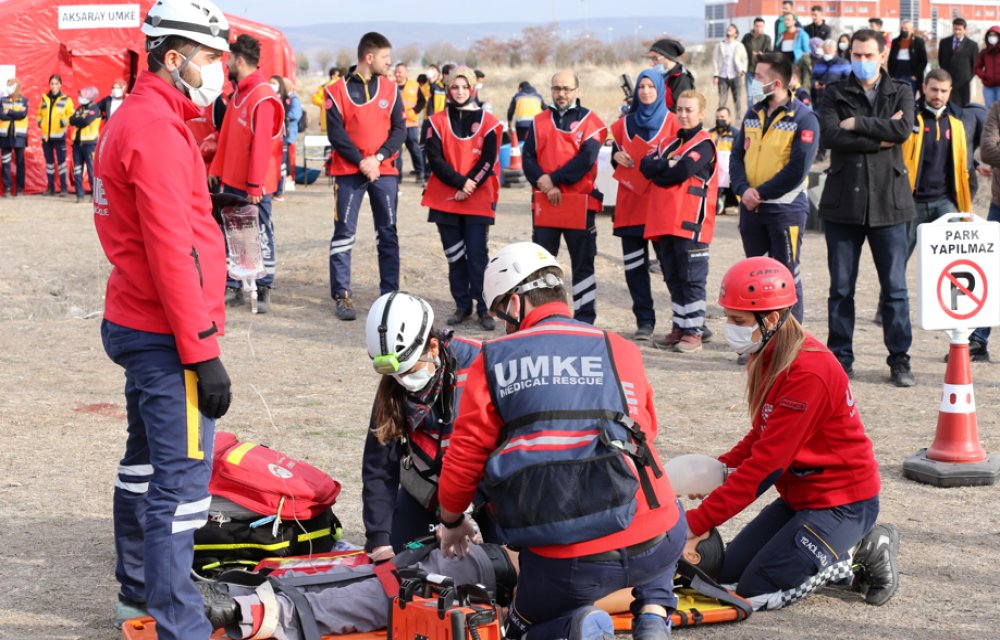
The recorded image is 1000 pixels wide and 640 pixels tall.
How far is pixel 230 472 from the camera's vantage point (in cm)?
565

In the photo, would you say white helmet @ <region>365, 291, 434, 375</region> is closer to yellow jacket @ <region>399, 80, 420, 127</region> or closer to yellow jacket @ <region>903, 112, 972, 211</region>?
yellow jacket @ <region>903, 112, 972, 211</region>

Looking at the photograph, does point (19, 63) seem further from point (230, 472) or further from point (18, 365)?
point (230, 472)

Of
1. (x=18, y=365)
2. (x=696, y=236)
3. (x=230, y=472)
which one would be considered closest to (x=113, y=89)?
(x=18, y=365)

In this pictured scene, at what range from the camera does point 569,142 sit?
424 inches

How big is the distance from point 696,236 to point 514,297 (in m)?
6.07

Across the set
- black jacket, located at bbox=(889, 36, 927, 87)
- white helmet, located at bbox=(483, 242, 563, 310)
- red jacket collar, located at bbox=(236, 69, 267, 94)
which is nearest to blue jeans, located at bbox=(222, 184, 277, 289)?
red jacket collar, located at bbox=(236, 69, 267, 94)

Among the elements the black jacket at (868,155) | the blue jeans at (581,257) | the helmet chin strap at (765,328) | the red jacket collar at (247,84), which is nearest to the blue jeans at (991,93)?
the blue jeans at (581,257)

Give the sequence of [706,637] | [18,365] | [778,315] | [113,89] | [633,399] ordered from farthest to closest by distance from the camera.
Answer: [113,89]
[18,365]
[778,315]
[706,637]
[633,399]

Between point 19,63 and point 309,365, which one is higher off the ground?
point 19,63

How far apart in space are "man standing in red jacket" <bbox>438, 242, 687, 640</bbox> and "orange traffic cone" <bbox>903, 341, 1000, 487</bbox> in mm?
3159

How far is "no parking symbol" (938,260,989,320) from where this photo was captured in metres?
7.55

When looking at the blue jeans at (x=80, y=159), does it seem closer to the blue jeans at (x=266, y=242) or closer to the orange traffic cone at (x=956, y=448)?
the blue jeans at (x=266, y=242)

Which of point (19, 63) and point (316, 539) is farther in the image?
point (19, 63)

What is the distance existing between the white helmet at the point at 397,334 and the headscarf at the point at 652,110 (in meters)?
5.85
